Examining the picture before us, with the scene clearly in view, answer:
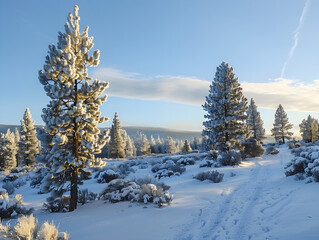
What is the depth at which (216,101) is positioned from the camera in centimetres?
2227

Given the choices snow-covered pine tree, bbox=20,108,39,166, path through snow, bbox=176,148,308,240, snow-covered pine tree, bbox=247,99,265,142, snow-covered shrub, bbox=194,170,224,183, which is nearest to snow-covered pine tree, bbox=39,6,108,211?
path through snow, bbox=176,148,308,240

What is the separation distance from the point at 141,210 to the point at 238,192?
13.5ft

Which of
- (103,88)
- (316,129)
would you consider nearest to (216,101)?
(103,88)

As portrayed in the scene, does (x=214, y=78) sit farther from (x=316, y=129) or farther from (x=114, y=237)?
(x=316, y=129)

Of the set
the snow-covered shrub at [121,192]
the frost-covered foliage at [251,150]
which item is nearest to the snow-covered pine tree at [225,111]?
the frost-covered foliage at [251,150]

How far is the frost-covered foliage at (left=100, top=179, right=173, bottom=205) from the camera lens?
7555mm

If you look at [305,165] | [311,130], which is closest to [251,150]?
[305,165]

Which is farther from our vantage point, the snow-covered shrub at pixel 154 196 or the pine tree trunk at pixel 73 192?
the pine tree trunk at pixel 73 192

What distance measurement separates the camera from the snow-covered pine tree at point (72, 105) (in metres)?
7.65

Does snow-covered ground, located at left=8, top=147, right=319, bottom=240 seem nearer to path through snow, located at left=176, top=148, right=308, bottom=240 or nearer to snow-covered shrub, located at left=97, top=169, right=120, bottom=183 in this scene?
path through snow, located at left=176, top=148, right=308, bottom=240

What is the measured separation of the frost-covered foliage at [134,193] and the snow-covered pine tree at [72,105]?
4.41 ft

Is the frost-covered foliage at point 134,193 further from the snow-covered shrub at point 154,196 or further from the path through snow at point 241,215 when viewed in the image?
the path through snow at point 241,215

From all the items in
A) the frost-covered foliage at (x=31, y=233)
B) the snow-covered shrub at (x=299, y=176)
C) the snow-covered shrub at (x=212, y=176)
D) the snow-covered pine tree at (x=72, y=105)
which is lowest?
the snow-covered shrub at (x=212, y=176)

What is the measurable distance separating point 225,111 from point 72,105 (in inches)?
664
